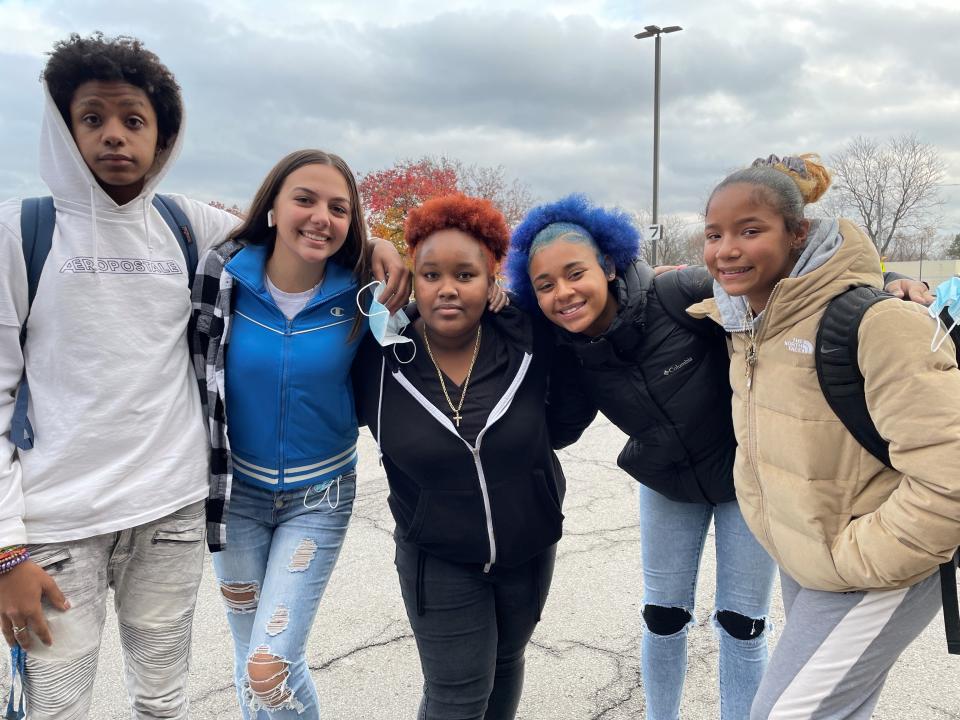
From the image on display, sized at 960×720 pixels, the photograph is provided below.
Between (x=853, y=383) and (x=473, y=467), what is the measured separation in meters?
1.14

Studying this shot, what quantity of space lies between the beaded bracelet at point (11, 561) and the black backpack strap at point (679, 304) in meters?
2.15

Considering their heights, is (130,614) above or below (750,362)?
below

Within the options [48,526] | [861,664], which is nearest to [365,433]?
Result: [48,526]

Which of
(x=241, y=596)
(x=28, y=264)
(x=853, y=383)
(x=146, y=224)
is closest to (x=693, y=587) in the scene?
(x=853, y=383)

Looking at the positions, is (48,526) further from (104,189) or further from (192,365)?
(104,189)

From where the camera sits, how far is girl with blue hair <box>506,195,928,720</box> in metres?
2.43

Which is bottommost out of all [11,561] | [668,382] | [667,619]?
[667,619]

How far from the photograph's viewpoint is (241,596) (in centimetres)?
248

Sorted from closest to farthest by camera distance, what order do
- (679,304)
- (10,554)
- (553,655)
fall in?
(10,554), (679,304), (553,655)

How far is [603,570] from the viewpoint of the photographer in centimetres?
425

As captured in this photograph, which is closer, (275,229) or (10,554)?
(10,554)

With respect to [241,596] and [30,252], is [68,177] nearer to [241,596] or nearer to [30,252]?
[30,252]

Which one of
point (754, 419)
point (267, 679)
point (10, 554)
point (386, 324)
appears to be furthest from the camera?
point (386, 324)

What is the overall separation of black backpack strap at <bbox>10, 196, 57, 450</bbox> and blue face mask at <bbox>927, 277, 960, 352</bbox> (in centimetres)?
241
